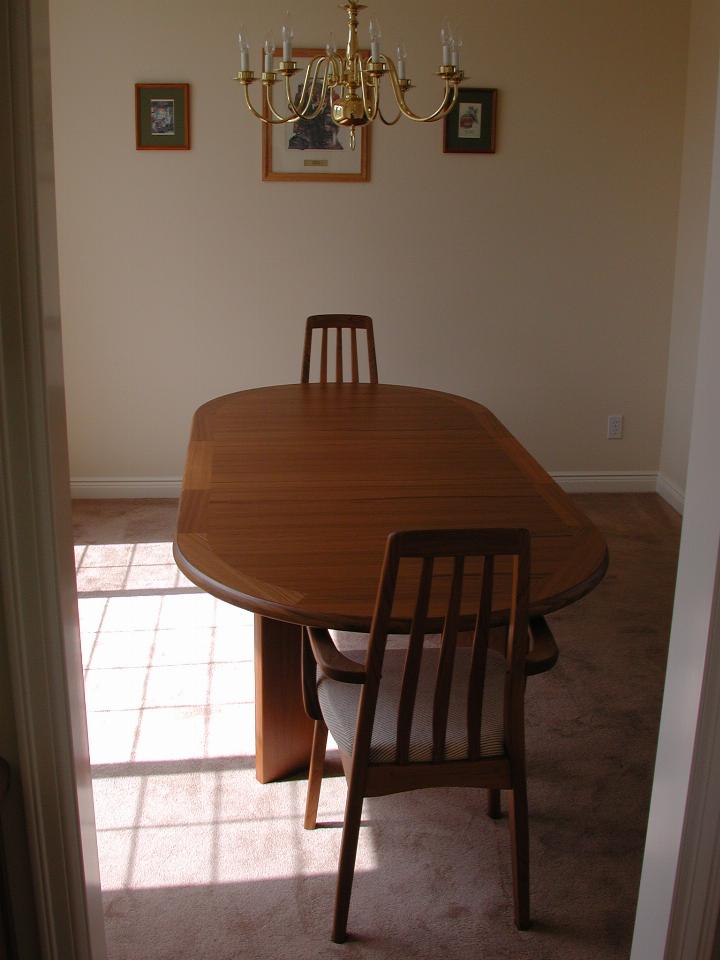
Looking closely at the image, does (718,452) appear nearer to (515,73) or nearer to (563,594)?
(563,594)

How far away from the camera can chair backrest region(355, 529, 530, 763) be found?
1.68 metres

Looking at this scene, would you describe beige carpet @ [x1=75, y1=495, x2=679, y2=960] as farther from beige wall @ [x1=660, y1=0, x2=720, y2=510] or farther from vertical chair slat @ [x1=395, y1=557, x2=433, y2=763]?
beige wall @ [x1=660, y1=0, x2=720, y2=510]

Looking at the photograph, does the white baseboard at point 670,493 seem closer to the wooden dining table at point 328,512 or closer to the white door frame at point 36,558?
the wooden dining table at point 328,512

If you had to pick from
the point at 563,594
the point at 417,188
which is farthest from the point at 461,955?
the point at 417,188

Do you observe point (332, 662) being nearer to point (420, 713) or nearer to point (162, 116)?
point (420, 713)

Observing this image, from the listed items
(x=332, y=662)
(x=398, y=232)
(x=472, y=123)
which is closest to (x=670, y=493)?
(x=398, y=232)

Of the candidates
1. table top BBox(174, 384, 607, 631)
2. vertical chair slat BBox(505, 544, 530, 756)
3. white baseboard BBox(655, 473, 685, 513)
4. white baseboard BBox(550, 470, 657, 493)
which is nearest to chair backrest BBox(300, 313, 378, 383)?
table top BBox(174, 384, 607, 631)

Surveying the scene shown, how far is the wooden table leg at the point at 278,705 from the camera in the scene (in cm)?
241

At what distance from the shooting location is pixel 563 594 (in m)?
1.89

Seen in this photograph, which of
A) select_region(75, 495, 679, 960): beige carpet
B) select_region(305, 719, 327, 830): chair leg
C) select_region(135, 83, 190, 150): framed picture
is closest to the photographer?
select_region(75, 495, 679, 960): beige carpet

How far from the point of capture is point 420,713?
200cm

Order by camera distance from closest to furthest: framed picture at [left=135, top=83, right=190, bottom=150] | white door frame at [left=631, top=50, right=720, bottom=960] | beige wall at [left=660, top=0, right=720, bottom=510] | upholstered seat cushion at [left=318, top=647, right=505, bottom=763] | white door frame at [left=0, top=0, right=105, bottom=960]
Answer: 1. white door frame at [left=0, top=0, right=105, bottom=960]
2. white door frame at [left=631, top=50, right=720, bottom=960]
3. upholstered seat cushion at [left=318, top=647, right=505, bottom=763]
4. beige wall at [left=660, top=0, right=720, bottom=510]
5. framed picture at [left=135, top=83, right=190, bottom=150]

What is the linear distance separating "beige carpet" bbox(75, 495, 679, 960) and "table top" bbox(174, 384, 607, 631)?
722mm

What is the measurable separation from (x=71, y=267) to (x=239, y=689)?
2.34 m
